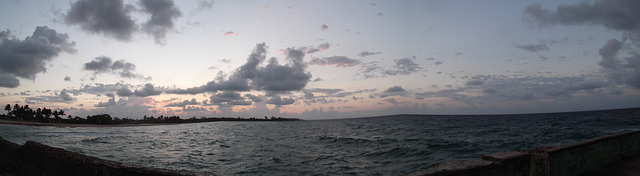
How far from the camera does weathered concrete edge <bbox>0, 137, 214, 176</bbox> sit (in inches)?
131

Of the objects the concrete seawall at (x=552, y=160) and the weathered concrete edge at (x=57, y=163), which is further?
the weathered concrete edge at (x=57, y=163)

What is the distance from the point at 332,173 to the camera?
403 inches

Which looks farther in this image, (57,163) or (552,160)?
(57,163)

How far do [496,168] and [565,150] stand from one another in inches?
90.2

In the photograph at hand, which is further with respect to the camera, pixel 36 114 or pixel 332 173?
pixel 36 114

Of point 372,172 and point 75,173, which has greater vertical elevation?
point 75,173

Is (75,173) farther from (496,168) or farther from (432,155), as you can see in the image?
(432,155)

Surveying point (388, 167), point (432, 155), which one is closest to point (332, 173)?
point (388, 167)

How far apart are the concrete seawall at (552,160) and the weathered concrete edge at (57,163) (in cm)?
326

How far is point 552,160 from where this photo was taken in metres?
4.13

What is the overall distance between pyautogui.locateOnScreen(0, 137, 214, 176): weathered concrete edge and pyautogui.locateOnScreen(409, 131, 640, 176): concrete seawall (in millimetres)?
3257

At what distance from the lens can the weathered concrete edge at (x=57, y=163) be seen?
333cm

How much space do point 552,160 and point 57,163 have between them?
8090mm

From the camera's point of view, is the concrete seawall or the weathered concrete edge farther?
the weathered concrete edge
